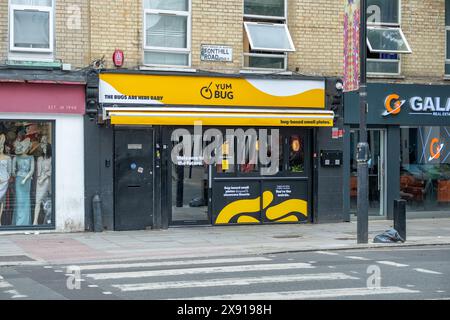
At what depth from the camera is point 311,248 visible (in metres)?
13.4

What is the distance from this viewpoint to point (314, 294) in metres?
8.70

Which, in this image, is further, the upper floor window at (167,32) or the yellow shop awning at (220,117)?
the upper floor window at (167,32)

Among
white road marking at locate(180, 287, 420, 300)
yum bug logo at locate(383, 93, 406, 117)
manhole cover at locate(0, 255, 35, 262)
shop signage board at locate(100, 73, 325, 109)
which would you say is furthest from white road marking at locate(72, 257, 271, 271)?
yum bug logo at locate(383, 93, 406, 117)

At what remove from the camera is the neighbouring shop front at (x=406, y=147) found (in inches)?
731

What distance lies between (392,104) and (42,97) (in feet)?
29.4

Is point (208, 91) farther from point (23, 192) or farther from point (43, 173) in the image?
point (23, 192)

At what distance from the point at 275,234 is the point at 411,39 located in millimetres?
6975

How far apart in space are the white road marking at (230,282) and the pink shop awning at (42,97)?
7.31 meters

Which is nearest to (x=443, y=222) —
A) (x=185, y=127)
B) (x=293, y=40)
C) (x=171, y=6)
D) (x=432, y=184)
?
(x=432, y=184)

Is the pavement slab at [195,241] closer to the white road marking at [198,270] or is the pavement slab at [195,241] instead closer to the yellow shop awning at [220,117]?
the white road marking at [198,270]

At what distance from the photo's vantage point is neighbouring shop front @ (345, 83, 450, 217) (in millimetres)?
18578

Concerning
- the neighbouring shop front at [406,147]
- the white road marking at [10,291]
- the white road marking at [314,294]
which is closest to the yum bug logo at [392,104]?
the neighbouring shop front at [406,147]

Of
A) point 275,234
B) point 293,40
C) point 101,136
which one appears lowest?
point 275,234
